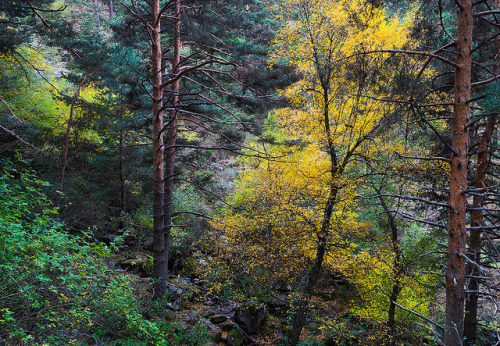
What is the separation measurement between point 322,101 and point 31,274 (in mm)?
8114

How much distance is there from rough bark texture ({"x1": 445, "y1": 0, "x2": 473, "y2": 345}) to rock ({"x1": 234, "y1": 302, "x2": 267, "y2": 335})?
5847mm

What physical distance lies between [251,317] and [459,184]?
697 cm

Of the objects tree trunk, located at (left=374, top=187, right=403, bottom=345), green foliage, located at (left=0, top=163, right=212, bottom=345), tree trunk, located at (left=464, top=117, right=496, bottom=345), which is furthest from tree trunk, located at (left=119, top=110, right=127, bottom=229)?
tree trunk, located at (left=464, top=117, right=496, bottom=345)

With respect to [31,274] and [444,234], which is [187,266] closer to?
[31,274]

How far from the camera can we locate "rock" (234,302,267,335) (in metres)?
8.27

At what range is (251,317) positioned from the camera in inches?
333

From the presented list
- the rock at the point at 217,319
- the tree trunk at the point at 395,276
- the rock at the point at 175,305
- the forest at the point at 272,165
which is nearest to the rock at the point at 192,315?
the forest at the point at 272,165

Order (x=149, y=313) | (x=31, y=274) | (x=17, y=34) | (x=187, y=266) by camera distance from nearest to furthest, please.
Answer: (x=31, y=274) → (x=149, y=313) → (x=17, y=34) → (x=187, y=266)

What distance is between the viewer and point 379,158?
28.3 ft

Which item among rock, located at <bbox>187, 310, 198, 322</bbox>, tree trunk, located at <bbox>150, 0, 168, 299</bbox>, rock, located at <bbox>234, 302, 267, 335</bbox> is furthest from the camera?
rock, located at <bbox>234, 302, 267, 335</bbox>

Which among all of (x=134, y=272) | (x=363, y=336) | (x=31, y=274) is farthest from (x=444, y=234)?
(x=31, y=274)

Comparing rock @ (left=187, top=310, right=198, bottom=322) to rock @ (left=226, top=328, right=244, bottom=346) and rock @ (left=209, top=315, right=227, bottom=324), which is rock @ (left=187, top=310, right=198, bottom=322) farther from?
rock @ (left=226, top=328, right=244, bottom=346)

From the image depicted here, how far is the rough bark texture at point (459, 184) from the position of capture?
372 cm

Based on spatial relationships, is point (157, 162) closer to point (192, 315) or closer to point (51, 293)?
point (51, 293)
